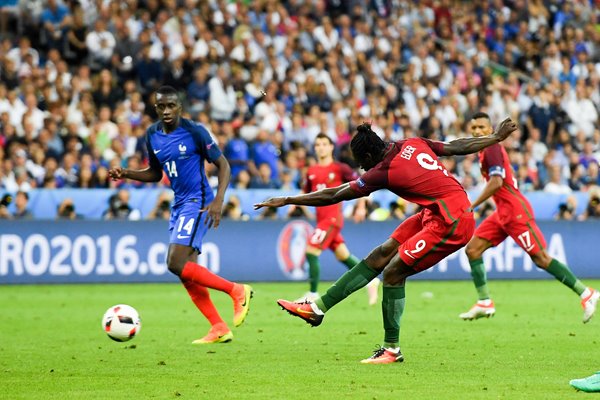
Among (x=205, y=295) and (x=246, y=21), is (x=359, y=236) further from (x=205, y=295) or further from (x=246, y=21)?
(x=205, y=295)

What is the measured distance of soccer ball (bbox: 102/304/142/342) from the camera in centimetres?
1182

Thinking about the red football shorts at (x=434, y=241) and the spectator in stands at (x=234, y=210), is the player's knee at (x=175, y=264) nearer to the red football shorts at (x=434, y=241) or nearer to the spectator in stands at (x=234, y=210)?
the red football shorts at (x=434, y=241)

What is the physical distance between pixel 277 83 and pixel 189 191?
13.3 metres

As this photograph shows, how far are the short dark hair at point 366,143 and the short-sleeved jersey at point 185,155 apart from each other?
251cm

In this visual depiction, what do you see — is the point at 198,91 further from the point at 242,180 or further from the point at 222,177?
the point at 222,177

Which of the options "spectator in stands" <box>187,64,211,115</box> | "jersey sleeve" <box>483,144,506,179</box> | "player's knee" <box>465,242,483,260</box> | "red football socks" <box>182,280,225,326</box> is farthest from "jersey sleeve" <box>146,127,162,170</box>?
"spectator in stands" <box>187,64,211,115</box>

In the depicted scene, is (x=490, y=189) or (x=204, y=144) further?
(x=490, y=189)

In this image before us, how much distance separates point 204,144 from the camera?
489 inches

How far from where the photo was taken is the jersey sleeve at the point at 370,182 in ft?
33.5

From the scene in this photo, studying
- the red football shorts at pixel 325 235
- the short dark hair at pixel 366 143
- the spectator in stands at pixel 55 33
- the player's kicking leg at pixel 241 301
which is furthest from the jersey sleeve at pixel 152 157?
the spectator in stands at pixel 55 33

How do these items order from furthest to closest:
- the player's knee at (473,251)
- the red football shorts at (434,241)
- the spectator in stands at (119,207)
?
1. the spectator in stands at (119,207)
2. the player's knee at (473,251)
3. the red football shorts at (434,241)

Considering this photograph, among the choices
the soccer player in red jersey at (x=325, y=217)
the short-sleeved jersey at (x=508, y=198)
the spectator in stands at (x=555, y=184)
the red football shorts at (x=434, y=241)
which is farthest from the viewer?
the spectator in stands at (x=555, y=184)

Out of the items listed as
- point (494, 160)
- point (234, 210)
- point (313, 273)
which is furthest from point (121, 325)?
point (234, 210)

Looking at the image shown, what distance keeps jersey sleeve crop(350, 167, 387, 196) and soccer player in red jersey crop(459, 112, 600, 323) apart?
4324 millimetres
